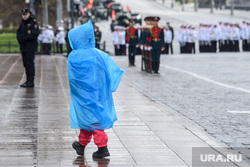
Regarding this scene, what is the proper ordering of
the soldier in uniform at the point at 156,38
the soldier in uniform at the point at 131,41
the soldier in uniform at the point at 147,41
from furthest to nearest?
the soldier in uniform at the point at 131,41
the soldier in uniform at the point at 147,41
the soldier in uniform at the point at 156,38

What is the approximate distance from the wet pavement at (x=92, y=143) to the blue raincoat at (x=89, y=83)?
45 cm

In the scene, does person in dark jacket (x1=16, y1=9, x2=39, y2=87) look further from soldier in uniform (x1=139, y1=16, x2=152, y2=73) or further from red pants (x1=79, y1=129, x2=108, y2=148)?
red pants (x1=79, y1=129, x2=108, y2=148)

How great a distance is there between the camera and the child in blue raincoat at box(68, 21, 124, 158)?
7746 millimetres

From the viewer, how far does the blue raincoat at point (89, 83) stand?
25.4 ft

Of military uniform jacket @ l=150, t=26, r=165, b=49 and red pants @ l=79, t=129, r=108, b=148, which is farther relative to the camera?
military uniform jacket @ l=150, t=26, r=165, b=49

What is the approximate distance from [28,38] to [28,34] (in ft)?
0.30

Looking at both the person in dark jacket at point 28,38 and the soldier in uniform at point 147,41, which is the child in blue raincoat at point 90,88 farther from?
the soldier in uniform at point 147,41

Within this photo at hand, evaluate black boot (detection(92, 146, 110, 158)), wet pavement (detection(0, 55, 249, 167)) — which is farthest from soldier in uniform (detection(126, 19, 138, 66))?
black boot (detection(92, 146, 110, 158))

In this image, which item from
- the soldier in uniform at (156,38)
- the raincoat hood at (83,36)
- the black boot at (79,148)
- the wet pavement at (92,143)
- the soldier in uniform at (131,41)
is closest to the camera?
the wet pavement at (92,143)

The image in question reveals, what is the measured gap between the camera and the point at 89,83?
7773 mm

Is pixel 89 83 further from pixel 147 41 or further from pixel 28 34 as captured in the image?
pixel 147 41

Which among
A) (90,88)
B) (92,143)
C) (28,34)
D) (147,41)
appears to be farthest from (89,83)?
(147,41)

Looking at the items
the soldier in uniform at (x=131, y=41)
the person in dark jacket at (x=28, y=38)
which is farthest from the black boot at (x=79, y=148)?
the soldier in uniform at (x=131, y=41)

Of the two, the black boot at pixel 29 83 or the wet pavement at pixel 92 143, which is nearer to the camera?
the wet pavement at pixel 92 143
